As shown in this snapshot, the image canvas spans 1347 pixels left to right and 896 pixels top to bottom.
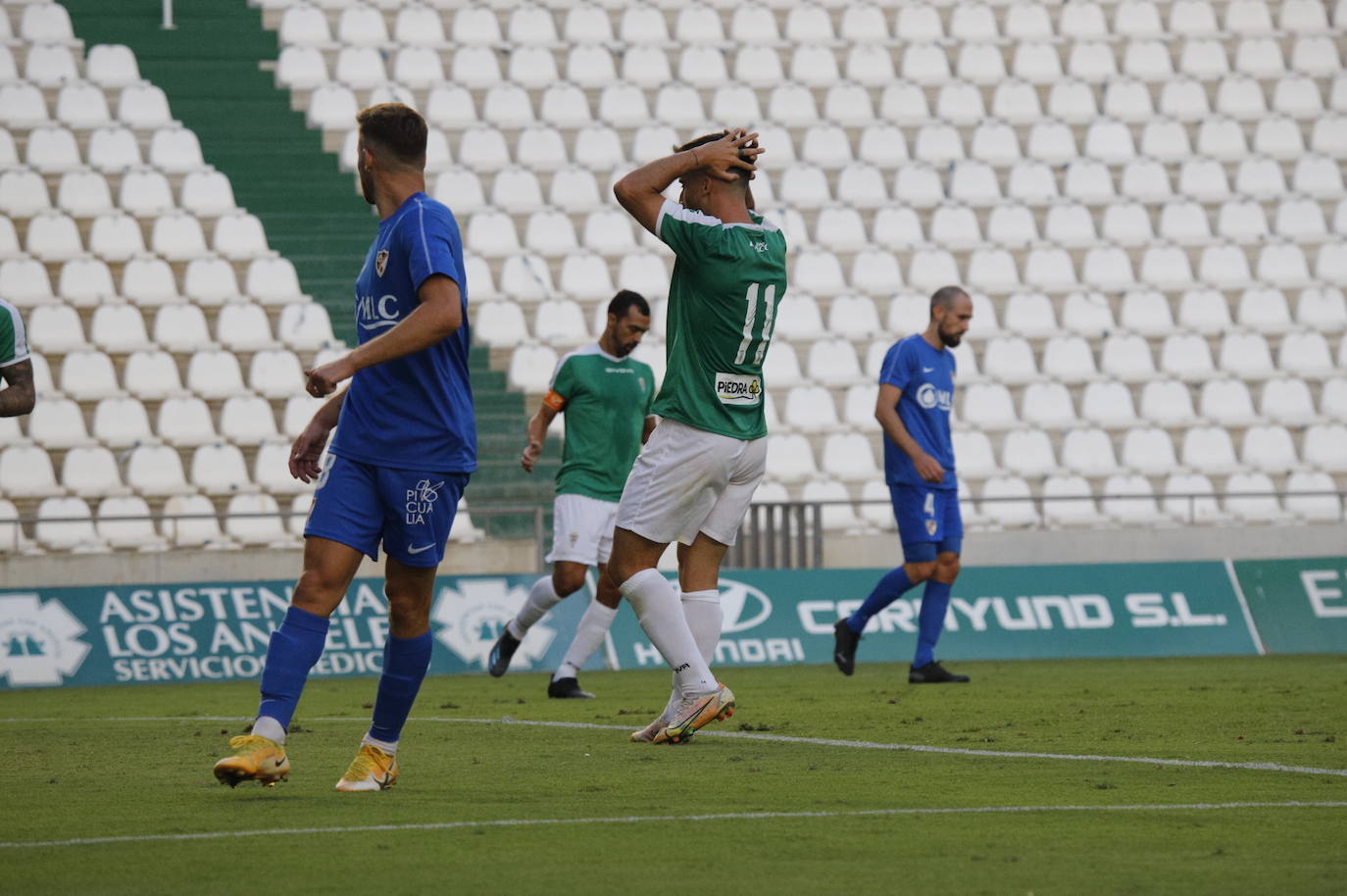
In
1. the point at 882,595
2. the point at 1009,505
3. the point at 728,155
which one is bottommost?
the point at 1009,505

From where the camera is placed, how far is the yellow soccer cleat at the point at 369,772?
18.0ft

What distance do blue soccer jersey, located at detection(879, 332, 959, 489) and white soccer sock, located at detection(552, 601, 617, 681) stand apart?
201cm

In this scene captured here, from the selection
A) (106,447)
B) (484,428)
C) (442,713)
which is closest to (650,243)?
(484,428)

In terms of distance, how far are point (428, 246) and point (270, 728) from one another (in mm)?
1459

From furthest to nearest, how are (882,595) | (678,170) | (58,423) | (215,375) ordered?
1. (215,375)
2. (58,423)
3. (882,595)
4. (678,170)

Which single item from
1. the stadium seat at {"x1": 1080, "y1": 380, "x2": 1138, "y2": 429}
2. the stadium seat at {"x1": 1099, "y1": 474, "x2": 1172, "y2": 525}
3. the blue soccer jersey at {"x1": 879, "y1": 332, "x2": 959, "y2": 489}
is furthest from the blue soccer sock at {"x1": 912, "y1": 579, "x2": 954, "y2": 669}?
the stadium seat at {"x1": 1080, "y1": 380, "x2": 1138, "y2": 429}

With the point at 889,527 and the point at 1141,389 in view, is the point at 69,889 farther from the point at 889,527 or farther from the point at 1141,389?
the point at 1141,389

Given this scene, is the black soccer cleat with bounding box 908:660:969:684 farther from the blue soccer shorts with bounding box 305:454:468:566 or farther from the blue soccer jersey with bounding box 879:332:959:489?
the blue soccer shorts with bounding box 305:454:468:566

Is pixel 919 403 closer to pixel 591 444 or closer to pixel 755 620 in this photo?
pixel 591 444

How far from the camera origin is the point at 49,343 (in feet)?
57.7

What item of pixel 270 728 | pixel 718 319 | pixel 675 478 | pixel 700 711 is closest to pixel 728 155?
pixel 718 319

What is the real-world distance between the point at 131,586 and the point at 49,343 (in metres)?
5.10

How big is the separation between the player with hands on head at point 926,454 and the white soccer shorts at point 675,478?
422cm

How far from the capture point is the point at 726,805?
16.6 feet
